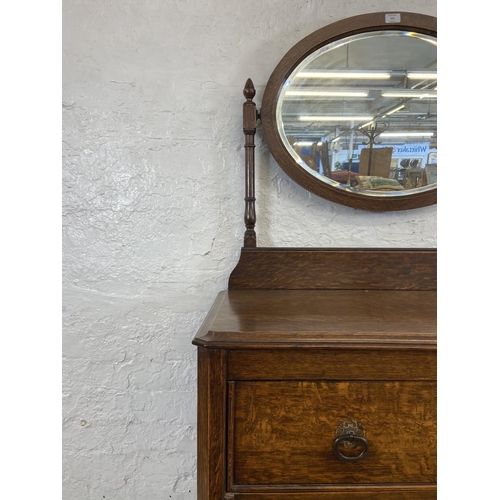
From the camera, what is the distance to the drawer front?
2.84 feet

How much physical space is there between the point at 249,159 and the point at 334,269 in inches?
15.6

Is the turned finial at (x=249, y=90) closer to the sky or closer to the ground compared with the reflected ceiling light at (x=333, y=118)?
closer to the sky

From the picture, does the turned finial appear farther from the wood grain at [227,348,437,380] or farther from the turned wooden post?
the wood grain at [227,348,437,380]

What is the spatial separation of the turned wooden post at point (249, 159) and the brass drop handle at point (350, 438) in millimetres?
668

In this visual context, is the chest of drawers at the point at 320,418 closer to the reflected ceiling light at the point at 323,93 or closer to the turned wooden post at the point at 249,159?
the turned wooden post at the point at 249,159

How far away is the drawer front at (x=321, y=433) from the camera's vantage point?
0.87 metres

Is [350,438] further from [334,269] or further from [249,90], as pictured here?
[249,90]

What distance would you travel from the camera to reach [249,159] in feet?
4.62

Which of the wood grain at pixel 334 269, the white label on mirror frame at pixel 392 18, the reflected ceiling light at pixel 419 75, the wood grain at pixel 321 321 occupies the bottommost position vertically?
the wood grain at pixel 321 321

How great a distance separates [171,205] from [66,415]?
2.29 ft

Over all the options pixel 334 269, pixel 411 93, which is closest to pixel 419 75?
pixel 411 93

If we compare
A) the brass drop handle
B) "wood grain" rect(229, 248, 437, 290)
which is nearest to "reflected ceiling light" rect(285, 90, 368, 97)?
"wood grain" rect(229, 248, 437, 290)

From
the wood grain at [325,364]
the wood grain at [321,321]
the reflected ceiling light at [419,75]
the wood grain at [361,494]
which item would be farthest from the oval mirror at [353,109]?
the wood grain at [361,494]
